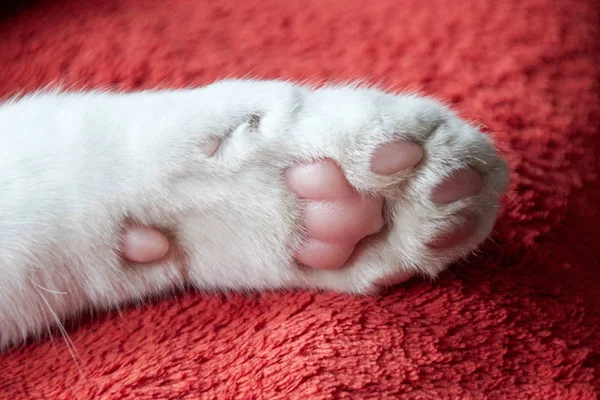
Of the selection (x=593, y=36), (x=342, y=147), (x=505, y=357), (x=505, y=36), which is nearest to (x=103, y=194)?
(x=342, y=147)

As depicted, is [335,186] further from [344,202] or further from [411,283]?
[411,283]

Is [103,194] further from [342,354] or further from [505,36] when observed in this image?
[505,36]

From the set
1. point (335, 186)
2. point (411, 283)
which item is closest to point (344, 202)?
point (335, 186)

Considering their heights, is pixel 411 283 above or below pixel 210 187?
below
